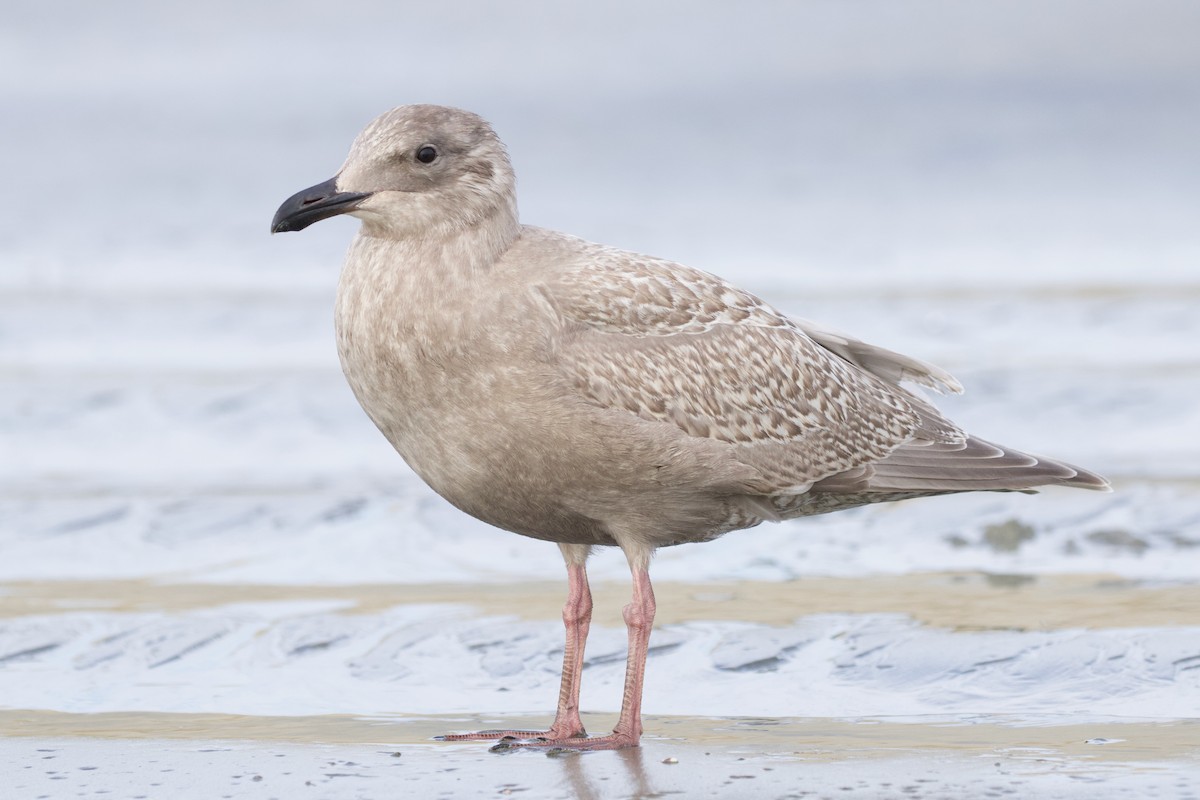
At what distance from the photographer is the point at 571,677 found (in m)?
6.29

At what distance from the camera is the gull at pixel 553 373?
5867mm

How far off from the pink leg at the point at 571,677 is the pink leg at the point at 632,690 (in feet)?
0.28

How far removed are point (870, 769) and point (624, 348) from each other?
1651mm

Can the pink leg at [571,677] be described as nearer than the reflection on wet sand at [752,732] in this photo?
No

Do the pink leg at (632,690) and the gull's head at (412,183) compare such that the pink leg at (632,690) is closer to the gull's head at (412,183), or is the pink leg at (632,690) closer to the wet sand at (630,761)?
the wet sand at (630,761)

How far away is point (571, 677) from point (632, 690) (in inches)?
12.4

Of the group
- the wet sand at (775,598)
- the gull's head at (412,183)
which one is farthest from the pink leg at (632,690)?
the wet sand at (775,598)

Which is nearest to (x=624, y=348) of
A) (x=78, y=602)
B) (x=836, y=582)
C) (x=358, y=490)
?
(x=836, y=582)

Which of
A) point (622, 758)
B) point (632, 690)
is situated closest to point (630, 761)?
point (622, 758)

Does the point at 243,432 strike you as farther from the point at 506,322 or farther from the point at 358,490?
the point at 506,322

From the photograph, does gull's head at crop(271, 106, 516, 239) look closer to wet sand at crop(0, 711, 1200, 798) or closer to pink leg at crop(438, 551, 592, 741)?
pink leg at crop(438, 551, 592, 741)

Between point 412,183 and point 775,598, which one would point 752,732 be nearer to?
point 412,183

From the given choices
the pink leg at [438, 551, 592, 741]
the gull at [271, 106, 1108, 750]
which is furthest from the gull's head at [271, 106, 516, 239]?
the pink leg at [438, 551, 592, 741]

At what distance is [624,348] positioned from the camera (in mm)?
6172
